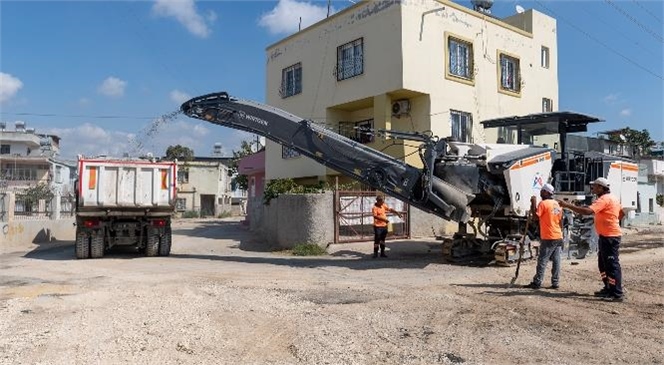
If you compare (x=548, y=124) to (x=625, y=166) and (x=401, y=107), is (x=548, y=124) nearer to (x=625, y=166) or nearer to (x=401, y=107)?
(x=625, y=166)

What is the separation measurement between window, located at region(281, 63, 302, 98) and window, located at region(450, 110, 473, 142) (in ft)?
23.3

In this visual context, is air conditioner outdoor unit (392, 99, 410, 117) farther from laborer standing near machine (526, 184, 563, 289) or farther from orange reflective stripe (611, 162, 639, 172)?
laborer standing near machine (526, 184, 563, 289)

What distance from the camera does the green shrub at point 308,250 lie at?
16188mm

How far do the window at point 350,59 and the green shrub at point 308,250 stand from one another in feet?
26.2

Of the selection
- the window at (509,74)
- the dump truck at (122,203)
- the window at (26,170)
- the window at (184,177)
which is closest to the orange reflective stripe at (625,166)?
the window at (509,74)

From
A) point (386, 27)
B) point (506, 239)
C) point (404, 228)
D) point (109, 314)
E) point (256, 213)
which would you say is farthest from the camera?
point (256, 213)

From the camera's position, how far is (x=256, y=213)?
25.7 m

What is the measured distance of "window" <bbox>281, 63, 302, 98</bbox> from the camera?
80.6 feet

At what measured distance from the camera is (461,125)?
21.9m

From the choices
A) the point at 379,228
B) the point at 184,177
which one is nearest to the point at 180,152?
the point at 184,177

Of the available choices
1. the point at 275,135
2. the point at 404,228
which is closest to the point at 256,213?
the point at 404,228

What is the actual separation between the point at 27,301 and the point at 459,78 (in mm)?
17308

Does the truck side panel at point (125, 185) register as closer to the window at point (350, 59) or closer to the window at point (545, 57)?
the window at point (350, 59)

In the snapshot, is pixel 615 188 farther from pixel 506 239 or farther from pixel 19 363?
pixel 19 363
